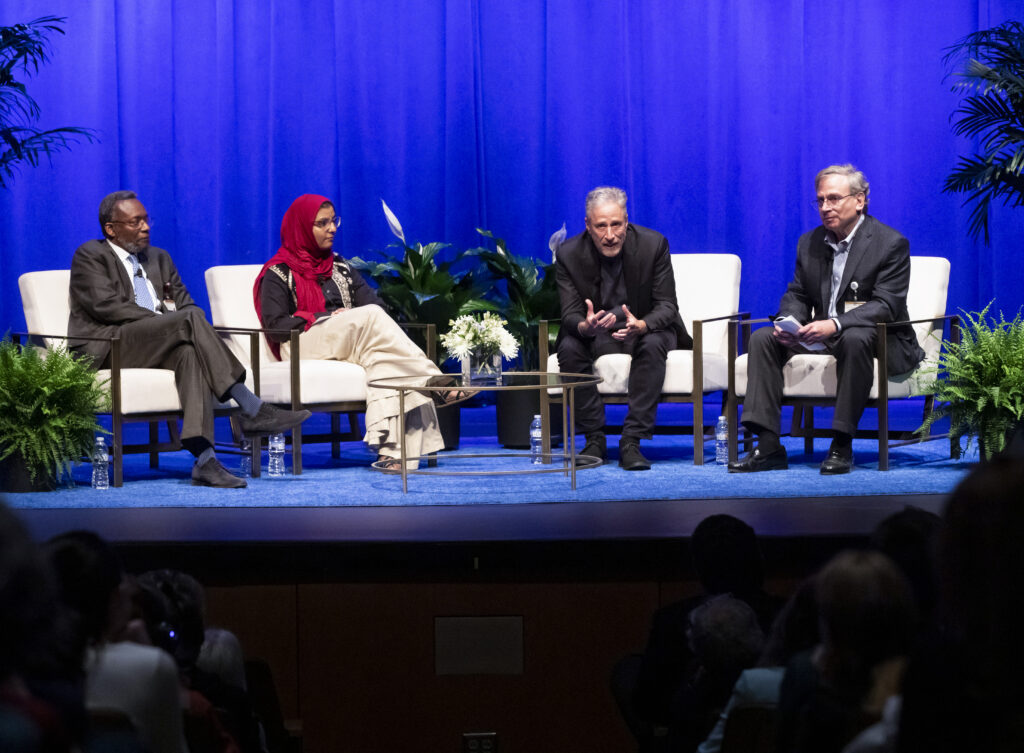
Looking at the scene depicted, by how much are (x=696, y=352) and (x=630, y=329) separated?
0.28 meters

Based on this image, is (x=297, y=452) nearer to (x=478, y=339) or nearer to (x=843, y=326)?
(x=478, y=339)

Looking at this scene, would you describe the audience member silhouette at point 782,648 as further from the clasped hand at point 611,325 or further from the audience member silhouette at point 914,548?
the clasped hand at point 611,325

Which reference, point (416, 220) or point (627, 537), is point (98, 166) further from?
point (627, 537)

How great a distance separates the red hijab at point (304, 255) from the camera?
5.27m

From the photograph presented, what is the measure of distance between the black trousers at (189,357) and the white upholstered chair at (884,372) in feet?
6.23

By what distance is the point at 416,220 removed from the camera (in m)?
6.97

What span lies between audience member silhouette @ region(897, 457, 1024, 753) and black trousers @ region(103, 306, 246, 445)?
372 centimetres

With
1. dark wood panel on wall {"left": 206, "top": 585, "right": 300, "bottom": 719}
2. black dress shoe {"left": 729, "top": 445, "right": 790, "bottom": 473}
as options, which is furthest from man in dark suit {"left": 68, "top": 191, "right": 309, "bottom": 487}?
dark wood panel on wall {"left": 206, "top": 585, "right": 300, "bottom": 719}

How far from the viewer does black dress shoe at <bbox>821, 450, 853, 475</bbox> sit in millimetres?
4527

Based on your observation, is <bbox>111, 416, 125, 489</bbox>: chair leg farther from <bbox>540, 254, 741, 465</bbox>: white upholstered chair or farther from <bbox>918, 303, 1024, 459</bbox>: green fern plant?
<bbox>918, 303, 1024, 459</bbox>: green fern plant

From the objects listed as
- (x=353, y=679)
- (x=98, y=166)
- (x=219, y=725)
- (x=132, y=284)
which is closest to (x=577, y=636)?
(x=353, y=679)

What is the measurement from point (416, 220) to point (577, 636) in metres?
4.53

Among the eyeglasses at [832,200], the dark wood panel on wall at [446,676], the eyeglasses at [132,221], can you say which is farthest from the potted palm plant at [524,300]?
the dark wood panel on wall at [446,676]

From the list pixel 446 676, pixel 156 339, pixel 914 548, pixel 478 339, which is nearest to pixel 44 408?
pixel 156 339
